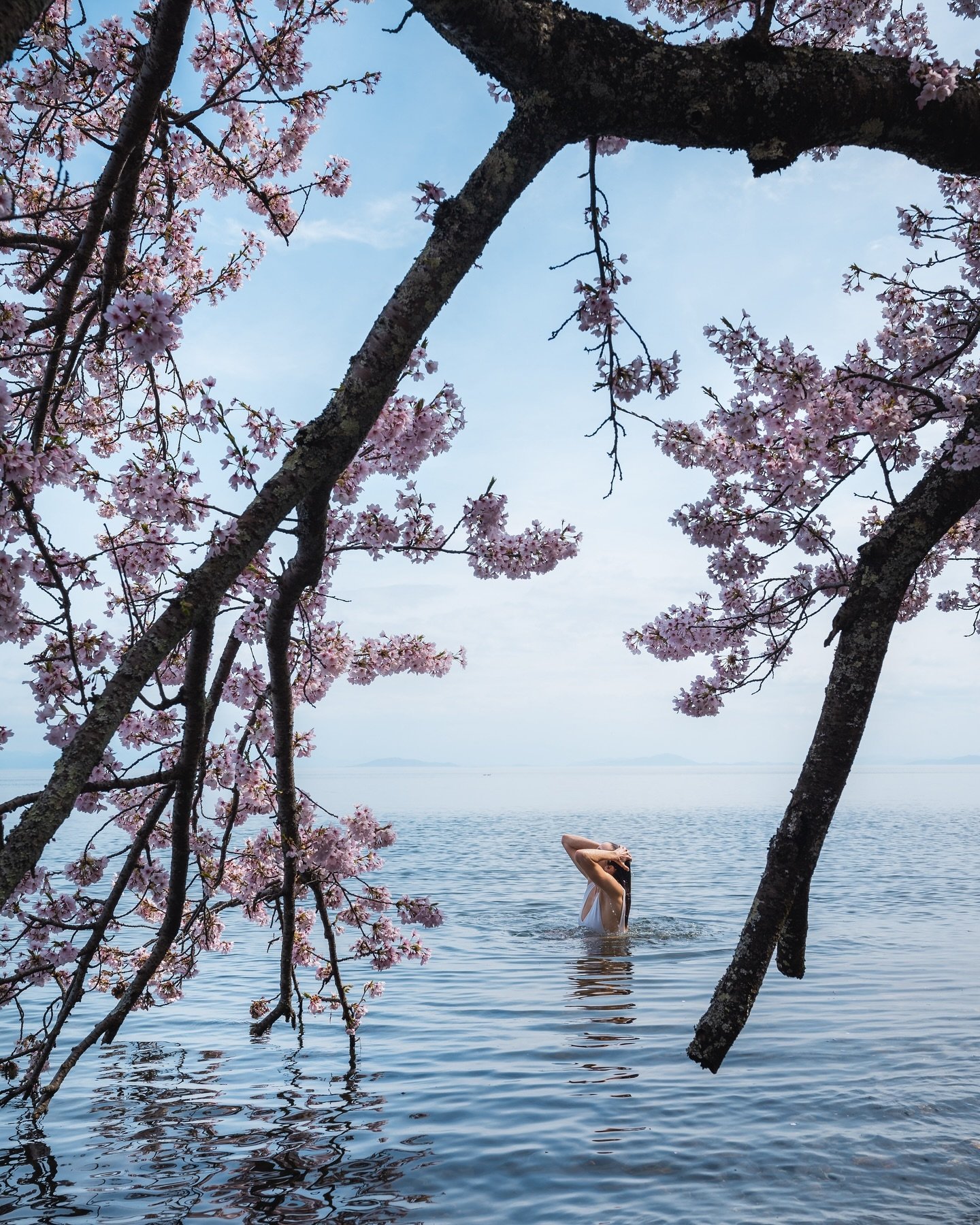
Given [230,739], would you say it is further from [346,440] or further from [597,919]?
[597,919]

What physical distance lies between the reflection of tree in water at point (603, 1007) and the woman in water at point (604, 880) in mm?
648

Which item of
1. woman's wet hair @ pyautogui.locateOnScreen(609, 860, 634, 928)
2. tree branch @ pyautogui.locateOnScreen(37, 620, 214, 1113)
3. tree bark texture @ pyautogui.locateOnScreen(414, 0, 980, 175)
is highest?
tree bark texture @ pyautogui.locateOnScreen(414, 0, 980, 175)

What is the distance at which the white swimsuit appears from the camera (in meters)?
16.5

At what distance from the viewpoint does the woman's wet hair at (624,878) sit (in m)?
15.8

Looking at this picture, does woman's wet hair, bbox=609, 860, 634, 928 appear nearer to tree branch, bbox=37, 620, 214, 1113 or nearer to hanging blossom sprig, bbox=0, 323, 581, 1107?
hanging blossom sprig, bbox=0, 323, 581, 1107

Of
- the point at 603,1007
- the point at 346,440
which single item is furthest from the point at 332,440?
the point at 603,1007

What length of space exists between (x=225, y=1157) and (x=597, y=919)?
34.6 ft

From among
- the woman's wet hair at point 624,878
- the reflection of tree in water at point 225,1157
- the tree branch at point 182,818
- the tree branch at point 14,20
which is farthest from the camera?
the woman's wet hair at point 624,878

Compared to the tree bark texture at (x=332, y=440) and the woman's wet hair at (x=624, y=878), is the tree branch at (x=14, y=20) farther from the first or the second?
the woman's wet hair at (x=624, y=878)

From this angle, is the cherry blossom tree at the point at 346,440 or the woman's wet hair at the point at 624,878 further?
the woman's wet hair at the point at 624,878

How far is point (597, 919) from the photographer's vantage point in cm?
1691

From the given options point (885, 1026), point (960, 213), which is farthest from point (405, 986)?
point (960, 213)

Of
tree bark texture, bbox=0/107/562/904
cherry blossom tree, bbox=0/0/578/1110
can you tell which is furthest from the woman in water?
tree bark texture, bbox=0/107/562/904

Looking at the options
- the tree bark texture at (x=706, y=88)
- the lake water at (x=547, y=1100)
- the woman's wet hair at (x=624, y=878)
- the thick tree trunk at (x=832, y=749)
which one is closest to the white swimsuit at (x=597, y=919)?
the woman's wet hair at (x=624, y=878)
